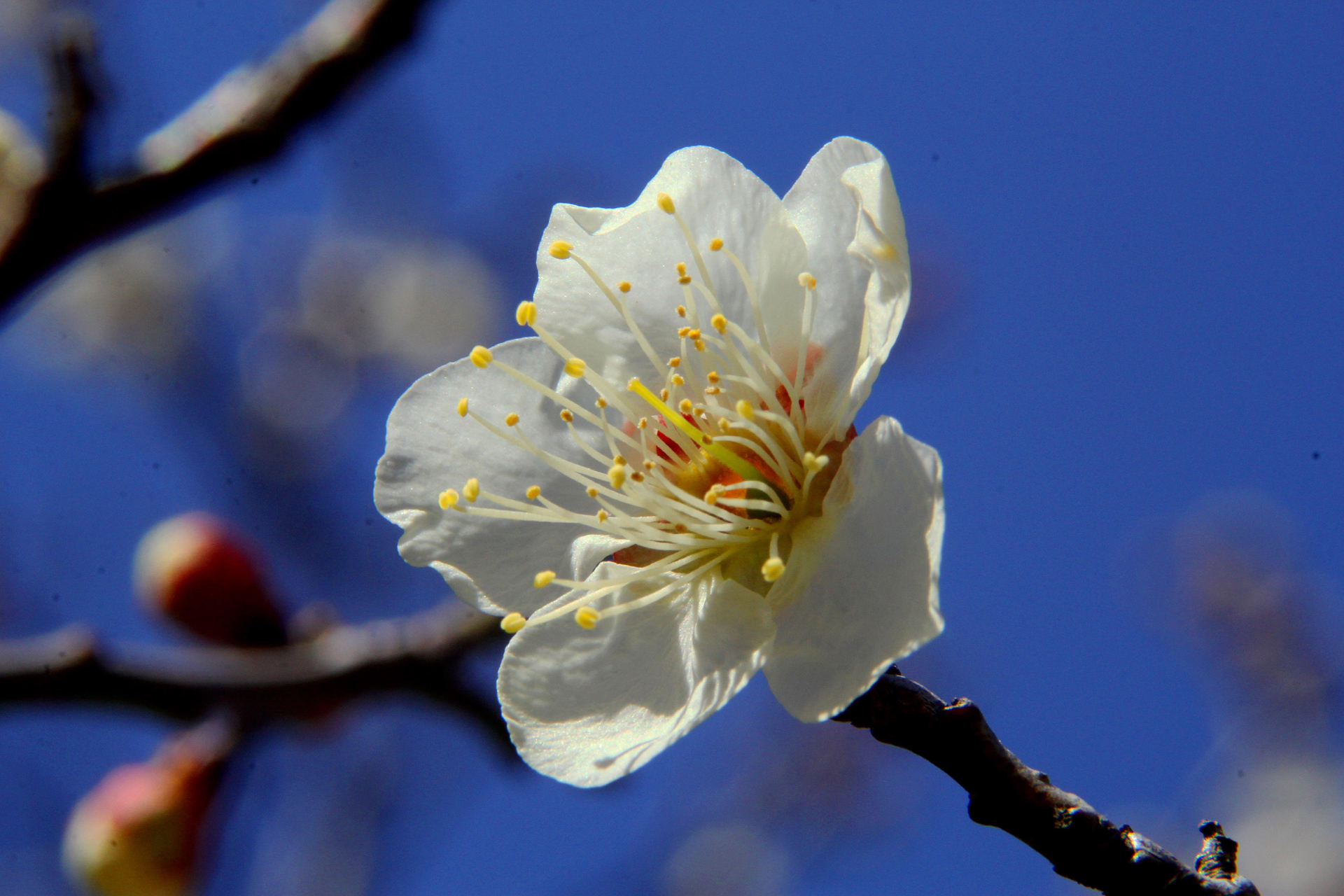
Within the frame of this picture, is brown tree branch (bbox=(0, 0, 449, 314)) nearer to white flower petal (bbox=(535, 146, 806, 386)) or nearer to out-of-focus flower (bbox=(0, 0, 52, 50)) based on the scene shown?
white flower petal (bbox=(535, 146, 806, 386))

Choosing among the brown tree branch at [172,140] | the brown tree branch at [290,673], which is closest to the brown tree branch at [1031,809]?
the brown tree branch at [290,673]

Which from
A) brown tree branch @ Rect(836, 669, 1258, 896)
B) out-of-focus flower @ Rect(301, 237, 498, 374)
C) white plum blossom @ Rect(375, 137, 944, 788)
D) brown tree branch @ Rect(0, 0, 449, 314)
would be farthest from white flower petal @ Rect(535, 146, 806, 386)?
out-of-focus flower @ Rect(301, 237, 498, 374)

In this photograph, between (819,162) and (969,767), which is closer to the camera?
(969,767)

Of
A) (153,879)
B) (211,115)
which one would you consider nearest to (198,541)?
(153,879)

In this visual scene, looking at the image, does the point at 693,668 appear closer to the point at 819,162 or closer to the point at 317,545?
the point at 819,162

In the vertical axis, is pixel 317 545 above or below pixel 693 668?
below

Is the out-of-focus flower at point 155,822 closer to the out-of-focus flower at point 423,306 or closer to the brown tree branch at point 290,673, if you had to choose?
the brown tree branch at point 290,673
